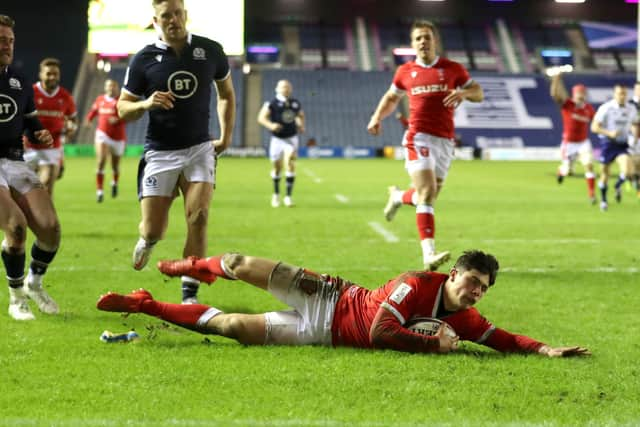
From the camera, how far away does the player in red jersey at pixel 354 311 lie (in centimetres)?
477

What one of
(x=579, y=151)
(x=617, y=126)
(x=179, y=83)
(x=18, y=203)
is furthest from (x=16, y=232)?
(x=579, y=151)

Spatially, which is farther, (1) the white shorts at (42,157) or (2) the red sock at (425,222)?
(1) the white shorts at (42,157)

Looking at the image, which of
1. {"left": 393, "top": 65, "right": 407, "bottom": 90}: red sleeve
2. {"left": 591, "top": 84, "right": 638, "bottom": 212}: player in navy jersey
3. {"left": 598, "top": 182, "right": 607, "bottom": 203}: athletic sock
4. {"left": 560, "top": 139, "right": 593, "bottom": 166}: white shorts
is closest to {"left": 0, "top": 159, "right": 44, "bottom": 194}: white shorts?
{"left": 393, "top": 65, "right": 407, "bottom": 90}: red sleeve

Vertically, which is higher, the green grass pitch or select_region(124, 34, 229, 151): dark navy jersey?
select_region(124, 34, 229, 151): dark navy jersey

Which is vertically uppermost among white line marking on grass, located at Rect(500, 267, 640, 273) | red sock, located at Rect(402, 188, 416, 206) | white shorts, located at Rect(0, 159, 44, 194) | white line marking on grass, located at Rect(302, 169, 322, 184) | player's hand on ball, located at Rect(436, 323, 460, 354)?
white shorts, located at Rect(0, 159, 44, 194)

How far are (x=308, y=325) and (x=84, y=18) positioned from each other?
51.9m

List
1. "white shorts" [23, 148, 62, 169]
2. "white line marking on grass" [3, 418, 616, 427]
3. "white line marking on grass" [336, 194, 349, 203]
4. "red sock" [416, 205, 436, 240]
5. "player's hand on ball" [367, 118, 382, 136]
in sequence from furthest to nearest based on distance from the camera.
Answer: "white line marking on grass" [336, 194, 349, 203] < "white shorts" [23, 148, 62, 169] < "player's hand on ball" [367, 118, 382, 136] < "red sock" [416, 205, 436, 240] < "white line marking on grass" [3, 418, 616, 427]

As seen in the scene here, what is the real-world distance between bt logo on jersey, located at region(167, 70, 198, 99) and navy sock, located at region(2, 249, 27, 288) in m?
1.61

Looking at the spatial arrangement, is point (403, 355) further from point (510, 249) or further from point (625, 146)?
point (625, 146)

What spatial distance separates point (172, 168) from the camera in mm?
6598

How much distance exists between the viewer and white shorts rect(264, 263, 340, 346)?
196 inches

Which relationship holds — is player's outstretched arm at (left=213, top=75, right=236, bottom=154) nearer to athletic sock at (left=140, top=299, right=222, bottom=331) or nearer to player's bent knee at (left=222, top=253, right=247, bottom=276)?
player's bent knee at (left=222, top=253, right=247, bottom=276)

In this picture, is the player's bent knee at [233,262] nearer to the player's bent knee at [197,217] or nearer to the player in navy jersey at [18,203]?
the player's bent knee at [197,217]

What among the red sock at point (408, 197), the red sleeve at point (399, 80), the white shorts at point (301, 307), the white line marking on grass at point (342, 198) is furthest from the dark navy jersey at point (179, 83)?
the white line marking on grass at point (342, 198)
